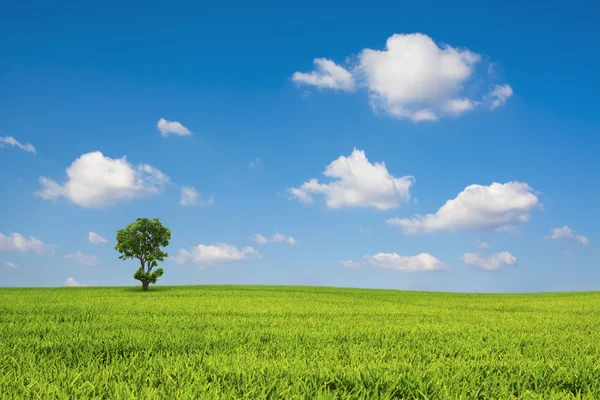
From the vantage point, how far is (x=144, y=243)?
39.4 metres

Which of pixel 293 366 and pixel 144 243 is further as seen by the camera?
pixel 144 243

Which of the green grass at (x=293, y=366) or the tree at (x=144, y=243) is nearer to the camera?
the green grass at (x=293, y=366)

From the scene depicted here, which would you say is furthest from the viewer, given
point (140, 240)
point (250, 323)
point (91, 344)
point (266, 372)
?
point (140, 240)

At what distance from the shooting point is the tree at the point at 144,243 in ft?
126

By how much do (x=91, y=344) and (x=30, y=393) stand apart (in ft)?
9.70

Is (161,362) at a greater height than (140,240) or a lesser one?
lesser

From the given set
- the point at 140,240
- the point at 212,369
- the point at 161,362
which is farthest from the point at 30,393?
the point at 140,240

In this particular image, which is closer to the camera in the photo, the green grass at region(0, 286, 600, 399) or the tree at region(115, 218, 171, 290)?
the green grass at region(0, 286, 600, 399)

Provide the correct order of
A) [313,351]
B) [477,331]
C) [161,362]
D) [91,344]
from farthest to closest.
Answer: [477,331], [91,344], [313,351], [161,362]

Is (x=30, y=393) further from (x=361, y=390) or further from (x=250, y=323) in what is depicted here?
(x=250, y=323)

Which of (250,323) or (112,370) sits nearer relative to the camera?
(112,370)

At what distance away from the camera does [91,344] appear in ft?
22.7

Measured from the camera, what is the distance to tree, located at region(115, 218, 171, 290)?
3853 cm

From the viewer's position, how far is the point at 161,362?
525 centimetres
